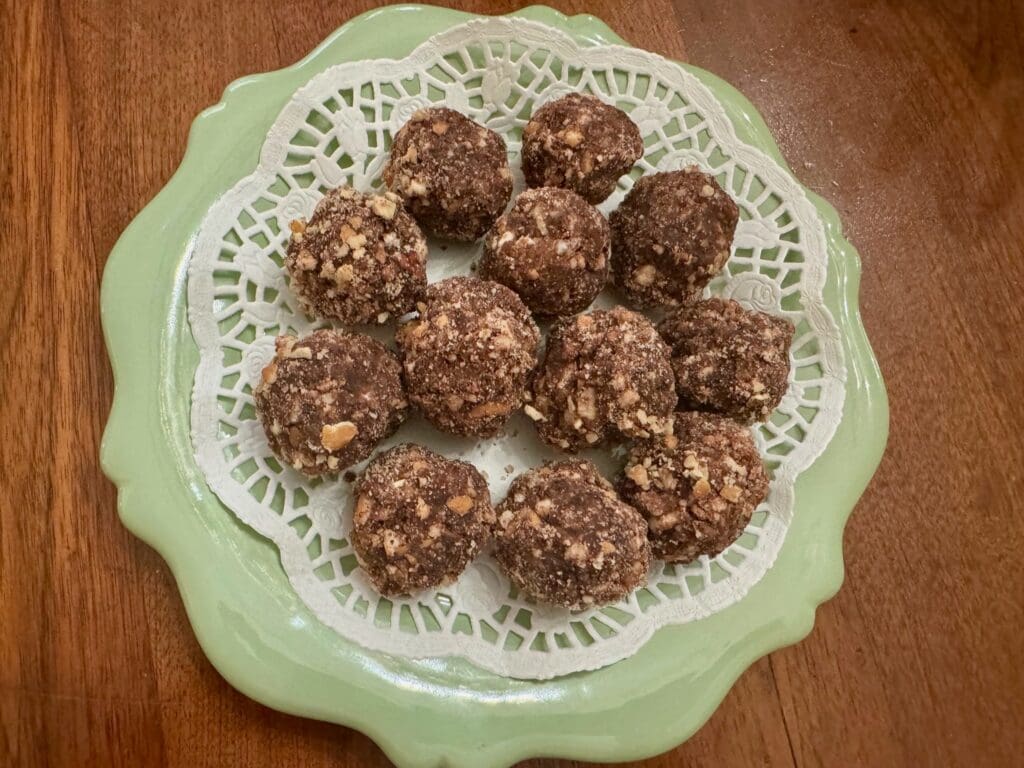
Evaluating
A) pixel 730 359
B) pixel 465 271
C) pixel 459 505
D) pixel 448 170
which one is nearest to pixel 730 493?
pixel 730 359

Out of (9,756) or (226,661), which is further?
(9,756)

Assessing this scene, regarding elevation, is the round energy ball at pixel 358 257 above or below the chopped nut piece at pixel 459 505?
above

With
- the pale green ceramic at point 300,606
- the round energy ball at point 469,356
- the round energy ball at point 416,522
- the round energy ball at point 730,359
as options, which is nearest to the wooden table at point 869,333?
the pale green ceramic at point 300,606

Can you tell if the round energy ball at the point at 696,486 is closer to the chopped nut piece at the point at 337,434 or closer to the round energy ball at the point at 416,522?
the round energy ball at the point at 416,522

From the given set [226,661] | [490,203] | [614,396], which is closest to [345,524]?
[226,661]

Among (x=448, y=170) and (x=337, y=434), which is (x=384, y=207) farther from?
(x=337, y=434)

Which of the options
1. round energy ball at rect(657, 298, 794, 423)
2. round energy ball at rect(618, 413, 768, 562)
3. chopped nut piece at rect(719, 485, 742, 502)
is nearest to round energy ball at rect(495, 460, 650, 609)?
round energy ball at rect(618, 413, 768, 562)

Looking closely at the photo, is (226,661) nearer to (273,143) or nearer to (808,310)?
(273,143)
